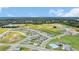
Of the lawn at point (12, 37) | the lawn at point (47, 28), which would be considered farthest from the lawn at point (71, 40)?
the lawn at point (12, 37)

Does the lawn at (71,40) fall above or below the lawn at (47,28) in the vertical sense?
below

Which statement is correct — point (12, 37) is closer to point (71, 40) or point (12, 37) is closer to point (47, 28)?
point (47, 28)

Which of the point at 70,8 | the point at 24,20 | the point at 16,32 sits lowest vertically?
the point at 16,32

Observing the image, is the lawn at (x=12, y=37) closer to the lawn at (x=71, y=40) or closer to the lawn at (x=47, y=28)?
the lawn at (x=47, y=28)

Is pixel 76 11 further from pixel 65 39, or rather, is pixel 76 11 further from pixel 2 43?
pixel 2 43

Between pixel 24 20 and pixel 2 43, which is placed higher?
pixel 24 20

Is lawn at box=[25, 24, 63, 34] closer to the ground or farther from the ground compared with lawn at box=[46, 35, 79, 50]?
farther from the ground

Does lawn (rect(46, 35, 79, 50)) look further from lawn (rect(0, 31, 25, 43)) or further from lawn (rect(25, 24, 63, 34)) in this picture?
lawn (rect(0, 31, 25, 43))

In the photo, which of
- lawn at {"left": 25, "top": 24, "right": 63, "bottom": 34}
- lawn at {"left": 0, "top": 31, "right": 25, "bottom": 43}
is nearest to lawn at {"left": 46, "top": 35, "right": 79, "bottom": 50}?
lawn at {"left": 25, "top": 24, "right": 63, "bottom": 34}

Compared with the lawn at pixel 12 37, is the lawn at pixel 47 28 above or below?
above

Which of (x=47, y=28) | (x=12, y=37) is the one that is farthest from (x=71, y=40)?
(x=12, y=37)
